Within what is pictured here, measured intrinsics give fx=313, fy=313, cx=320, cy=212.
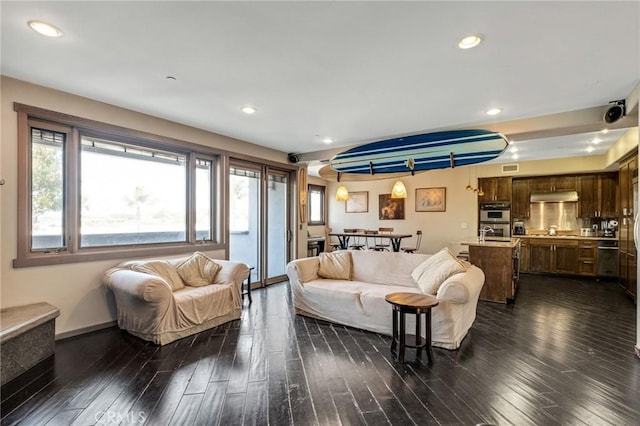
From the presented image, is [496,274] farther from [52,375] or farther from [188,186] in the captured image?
[52,375]

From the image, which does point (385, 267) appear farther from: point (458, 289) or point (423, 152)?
point (423, 152)

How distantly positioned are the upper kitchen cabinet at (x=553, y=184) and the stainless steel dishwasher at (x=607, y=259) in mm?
1338

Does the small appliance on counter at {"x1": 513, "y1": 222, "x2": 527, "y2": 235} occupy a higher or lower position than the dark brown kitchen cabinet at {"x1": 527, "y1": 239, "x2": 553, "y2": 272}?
higher

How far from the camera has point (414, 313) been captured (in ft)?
9.26

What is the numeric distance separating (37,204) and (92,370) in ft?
6.20

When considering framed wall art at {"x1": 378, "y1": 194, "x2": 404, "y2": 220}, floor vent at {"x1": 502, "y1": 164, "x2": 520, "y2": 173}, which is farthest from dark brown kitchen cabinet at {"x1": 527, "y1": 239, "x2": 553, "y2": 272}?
framed wall art at {"x1": 378, "y1": 194, "x2": 404, "y2": 220}

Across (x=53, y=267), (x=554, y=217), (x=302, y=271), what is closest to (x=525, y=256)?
(x=554, y=217)

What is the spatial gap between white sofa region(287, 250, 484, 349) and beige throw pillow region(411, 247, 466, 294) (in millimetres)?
88

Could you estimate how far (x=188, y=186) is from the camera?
483cm

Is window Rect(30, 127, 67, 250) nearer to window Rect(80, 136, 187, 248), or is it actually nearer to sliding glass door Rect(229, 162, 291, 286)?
window Rect(80, 136, 187, 248)

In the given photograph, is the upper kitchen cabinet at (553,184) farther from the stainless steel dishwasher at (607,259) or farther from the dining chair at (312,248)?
the dining chair at (312,248)

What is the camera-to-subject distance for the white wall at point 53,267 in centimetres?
302

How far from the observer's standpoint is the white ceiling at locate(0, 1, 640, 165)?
6.63 feet

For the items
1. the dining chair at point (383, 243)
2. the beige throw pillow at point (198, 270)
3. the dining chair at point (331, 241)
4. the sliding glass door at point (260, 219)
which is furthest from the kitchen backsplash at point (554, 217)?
the beige throw pillow at point (198, 270)
